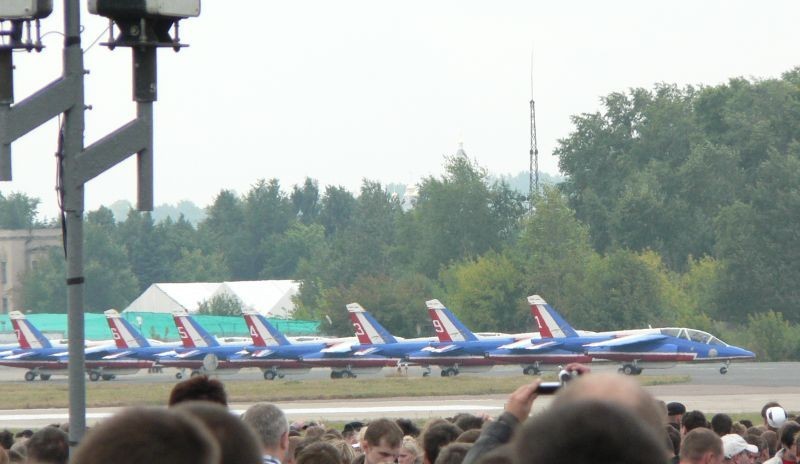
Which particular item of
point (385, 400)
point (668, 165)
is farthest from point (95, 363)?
point (668, 165)

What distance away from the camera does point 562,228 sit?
75.8 meters

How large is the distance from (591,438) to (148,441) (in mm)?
744

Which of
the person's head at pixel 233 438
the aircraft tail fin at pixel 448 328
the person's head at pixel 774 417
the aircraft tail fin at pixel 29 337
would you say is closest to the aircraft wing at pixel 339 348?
the aircraft tail fin at pixel 448 328

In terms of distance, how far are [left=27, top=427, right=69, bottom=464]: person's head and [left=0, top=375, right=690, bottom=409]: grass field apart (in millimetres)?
32059

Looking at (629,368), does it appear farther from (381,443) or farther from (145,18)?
(145,18)

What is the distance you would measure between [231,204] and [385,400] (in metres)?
99.1

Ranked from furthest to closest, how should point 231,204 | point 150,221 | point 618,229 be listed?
point 231,204 < point 150,221 < point 618,229

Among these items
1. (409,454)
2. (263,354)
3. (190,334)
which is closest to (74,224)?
(409,454)

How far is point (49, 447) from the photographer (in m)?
6.05

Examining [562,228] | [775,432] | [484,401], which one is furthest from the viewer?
→ [562,228]

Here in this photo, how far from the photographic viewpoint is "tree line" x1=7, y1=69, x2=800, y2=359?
71.4 meters

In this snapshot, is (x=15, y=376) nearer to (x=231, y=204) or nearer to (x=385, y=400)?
(x=385, y=400)

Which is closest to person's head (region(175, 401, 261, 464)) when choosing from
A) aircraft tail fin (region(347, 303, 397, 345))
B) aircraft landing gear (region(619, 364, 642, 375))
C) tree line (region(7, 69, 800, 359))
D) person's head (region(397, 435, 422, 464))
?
person's head (region(397, 435, 422, 464))

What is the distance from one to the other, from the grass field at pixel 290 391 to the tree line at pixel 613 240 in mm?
23371
